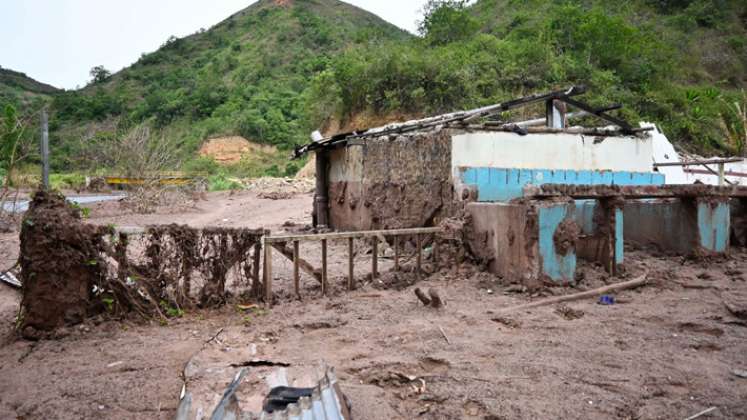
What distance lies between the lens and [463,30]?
3000cm

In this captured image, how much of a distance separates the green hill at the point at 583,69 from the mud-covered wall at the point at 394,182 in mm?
10005

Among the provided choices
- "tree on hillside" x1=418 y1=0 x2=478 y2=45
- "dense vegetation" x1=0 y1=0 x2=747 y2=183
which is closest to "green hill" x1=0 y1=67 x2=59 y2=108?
"dense vegetation" x1=0 y1=0 x2=747 y2=183

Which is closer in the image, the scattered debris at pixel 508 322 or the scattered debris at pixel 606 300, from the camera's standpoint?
the scattered debris at pixel 508 322

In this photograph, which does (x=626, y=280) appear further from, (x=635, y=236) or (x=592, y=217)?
(x=635, y=236)

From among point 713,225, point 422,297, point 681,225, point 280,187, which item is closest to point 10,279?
point 422,297

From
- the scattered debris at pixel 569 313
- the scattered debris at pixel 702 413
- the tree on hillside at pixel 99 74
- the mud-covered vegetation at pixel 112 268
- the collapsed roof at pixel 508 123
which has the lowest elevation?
the scattered debris at pixel 702 413

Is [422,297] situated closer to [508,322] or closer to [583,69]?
[508,322]

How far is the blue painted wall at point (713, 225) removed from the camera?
7086mm

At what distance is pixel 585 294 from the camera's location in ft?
19.8

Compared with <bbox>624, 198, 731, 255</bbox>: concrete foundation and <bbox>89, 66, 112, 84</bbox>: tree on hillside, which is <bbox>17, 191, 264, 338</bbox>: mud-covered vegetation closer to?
<bbox>624, 198, 731, 255</bbox>: concrete foundation

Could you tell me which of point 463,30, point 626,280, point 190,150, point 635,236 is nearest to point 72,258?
point 626,280

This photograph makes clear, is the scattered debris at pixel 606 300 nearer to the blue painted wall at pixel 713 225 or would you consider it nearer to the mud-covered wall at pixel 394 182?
the blue painted wall at pixel 713 225

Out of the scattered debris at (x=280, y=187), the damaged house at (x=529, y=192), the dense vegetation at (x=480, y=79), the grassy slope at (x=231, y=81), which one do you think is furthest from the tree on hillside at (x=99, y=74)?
the damaged house at (x=529, y=192)

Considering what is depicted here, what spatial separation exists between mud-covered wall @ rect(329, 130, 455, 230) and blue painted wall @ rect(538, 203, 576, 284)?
2573 millimetres
